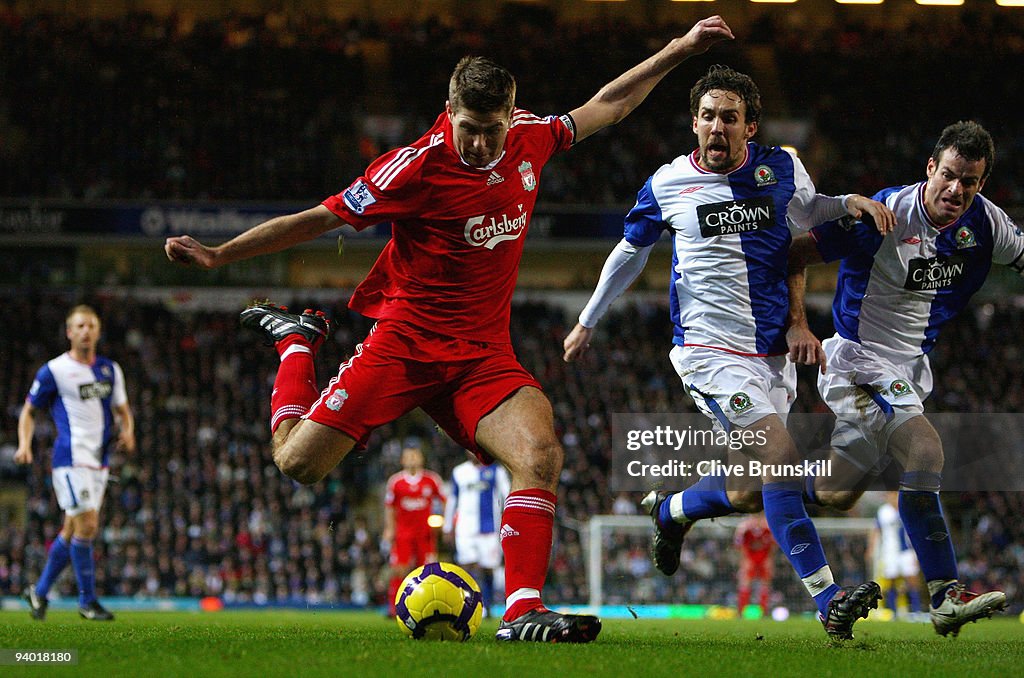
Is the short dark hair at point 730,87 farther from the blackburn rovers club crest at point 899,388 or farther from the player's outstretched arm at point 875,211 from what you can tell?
the blackburn rovers club crest at point 899,388

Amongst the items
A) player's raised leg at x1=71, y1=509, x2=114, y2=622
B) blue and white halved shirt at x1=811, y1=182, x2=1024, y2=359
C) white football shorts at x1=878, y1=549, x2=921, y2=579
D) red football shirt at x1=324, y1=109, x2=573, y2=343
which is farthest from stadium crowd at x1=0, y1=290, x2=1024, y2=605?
red football shirt at x1=324, y1=109, x2=573, y2=343

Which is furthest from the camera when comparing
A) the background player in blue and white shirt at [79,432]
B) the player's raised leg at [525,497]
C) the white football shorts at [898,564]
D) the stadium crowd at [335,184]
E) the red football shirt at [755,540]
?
the stadium crowd at [335,184]

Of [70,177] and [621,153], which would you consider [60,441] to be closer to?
[70,177]

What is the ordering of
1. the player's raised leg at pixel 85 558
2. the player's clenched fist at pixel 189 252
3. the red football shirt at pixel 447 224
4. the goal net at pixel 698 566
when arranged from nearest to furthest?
the player's clenched fist at pixel 189 252
the red football shirt at pixel 447 224
the player's raised leg at pixel 85 558
the goal net at pixel 698 566

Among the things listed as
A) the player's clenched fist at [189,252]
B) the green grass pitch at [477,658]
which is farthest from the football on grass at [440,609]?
the player's clenched fist at [189,252]

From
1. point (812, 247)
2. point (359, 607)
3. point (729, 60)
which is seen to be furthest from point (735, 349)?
point (729, 60)

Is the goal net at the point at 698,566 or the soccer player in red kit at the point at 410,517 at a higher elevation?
the soccer player in red kit at the point at 410,517

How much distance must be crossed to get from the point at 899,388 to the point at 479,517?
28.4 feet

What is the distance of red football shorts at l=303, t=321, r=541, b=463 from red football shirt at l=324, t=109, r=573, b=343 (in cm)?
8

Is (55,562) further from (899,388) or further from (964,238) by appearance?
(964,238)

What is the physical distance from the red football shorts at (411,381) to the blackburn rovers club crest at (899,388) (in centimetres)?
213

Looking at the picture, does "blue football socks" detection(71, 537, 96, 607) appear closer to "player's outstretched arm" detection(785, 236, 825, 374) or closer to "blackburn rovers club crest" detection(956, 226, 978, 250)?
"player's outstretched arm" detection(785, 236, 825, 374)

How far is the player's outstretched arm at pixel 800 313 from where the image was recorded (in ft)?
18.7

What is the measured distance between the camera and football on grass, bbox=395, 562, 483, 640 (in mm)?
5234
